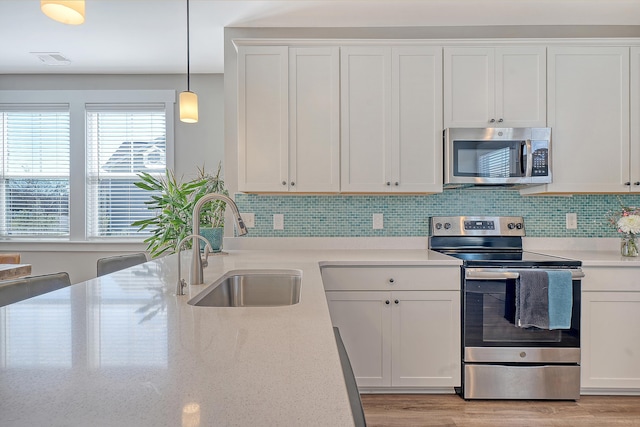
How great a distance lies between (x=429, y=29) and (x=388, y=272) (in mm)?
1952

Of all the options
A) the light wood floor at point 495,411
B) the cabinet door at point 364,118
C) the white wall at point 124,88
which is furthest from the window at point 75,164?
the light wood floor at point 495,411

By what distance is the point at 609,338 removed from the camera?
229 centimetres

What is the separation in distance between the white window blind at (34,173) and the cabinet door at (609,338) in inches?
183

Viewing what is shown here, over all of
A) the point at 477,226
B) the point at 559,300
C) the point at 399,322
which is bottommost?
the point at 399,322

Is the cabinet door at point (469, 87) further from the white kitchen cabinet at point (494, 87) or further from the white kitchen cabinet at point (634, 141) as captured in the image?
the white kitchen cabinet at point (634, 141)

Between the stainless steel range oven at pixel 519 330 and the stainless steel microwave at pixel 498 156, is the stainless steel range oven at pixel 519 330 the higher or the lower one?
the lower one

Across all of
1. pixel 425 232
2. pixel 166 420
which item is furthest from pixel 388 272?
pixel 166 420

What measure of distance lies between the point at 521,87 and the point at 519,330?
1.65 meters

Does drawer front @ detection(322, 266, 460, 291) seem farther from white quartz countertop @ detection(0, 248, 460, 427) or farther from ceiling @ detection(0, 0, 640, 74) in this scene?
ceiling @ detection(0, 0, 640, 74)

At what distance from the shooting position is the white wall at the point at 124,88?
3.84 metres

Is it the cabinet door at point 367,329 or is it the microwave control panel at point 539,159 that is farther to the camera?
the microwave control panel at point 539,159

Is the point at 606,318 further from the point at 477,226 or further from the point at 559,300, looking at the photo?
the point at 477,226

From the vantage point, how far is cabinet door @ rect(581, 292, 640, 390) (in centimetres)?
228

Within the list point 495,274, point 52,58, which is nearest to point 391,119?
point 495,274
